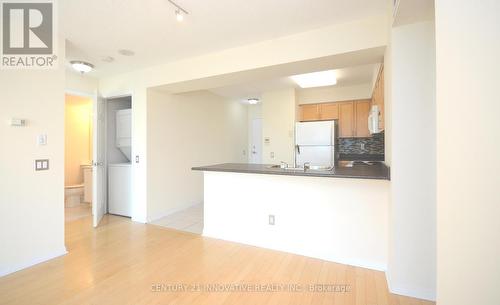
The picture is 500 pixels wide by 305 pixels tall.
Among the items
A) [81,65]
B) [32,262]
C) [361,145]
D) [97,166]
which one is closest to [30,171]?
[32,262]

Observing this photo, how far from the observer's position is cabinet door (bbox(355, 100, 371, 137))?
4.63 m

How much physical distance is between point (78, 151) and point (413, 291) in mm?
6526

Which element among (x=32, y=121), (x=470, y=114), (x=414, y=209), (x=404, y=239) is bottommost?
(x=404, y=239)

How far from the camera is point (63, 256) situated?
8.23 feet

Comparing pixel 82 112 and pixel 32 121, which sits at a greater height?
pixel 82 112

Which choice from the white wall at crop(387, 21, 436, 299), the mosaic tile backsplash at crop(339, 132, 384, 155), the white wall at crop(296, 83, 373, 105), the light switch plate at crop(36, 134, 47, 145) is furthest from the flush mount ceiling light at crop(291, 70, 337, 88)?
the light switch plate at crop(36, 134, 47, 145)

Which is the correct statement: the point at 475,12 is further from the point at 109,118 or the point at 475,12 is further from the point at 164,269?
the point at 109,118

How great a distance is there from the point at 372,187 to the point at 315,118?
295 cm

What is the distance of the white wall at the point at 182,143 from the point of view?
12.3ft

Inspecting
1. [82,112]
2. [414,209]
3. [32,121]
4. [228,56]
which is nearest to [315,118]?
[228,56]

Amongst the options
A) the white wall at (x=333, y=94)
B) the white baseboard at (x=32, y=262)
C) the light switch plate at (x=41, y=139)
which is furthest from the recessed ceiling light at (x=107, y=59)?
A: the white wall at (x=333, y=94)

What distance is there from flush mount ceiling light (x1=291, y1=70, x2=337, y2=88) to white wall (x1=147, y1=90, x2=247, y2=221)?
2.03 m

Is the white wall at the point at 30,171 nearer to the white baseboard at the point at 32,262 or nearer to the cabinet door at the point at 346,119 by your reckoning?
the white baseboard at the point at 32,262

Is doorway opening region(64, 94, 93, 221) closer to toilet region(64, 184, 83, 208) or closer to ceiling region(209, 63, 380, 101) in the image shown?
toilet region(64, 184, 83, 208)
